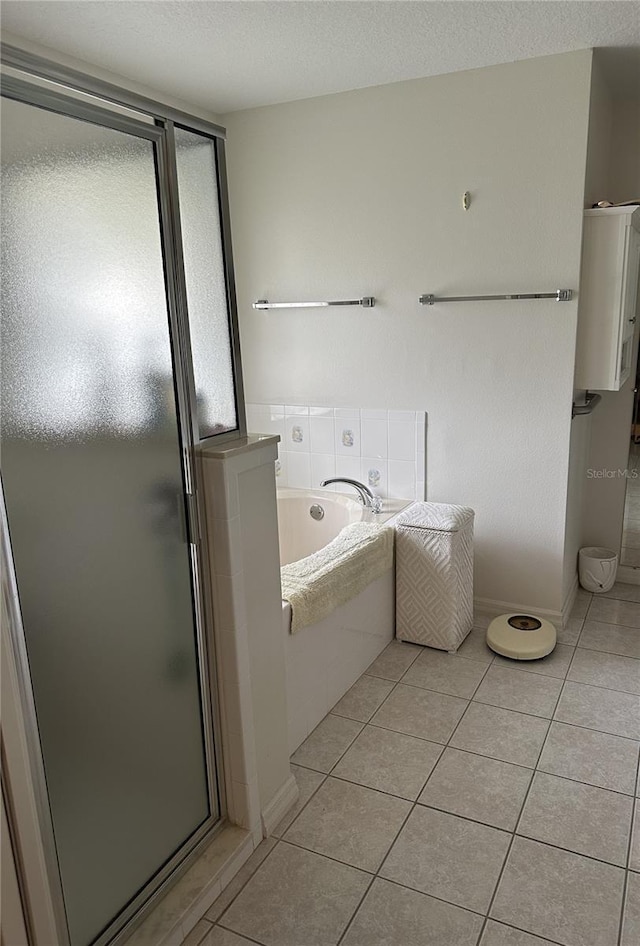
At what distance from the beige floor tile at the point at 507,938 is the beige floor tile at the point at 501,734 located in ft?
2.11

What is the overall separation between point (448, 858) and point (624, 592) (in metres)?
2.11

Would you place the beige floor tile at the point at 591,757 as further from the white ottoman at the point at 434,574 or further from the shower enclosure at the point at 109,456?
the shower enclosure at the point at 109,456

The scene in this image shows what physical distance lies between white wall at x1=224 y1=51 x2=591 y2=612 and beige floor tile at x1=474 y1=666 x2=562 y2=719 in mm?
531

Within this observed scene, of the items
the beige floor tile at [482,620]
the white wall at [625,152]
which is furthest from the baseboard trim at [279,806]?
the white wall at [625,152]

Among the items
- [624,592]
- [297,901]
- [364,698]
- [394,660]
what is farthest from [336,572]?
[624,592]

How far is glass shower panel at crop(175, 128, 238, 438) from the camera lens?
1.60 meters

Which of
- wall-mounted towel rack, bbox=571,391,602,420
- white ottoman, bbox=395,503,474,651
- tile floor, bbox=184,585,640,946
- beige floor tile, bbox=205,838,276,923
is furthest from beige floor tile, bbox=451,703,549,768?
wall-mounted towel rack, bbox=571,391,602,420

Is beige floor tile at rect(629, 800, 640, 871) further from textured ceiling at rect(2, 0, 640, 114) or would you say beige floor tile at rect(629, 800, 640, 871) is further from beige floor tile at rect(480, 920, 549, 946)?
textured ceiling at rect(2, 0, 640, 114)

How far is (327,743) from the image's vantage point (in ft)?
7.82

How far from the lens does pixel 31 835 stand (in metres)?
1.25

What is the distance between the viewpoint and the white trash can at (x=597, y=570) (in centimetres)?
348

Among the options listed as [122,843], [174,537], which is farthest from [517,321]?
[122,843]

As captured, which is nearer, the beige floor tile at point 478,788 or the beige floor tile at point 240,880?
the beige floor tile at point 240,880

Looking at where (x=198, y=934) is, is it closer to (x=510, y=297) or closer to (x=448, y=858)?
(x=448, y=858)
